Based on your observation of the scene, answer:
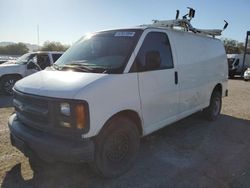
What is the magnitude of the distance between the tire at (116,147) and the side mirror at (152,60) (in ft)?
3.09

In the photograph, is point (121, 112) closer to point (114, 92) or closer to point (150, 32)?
point (114, 92)

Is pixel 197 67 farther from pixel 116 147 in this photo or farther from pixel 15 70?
pixel 15 70

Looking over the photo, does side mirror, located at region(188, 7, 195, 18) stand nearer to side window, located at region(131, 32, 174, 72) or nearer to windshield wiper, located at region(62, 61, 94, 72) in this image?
side window, located at region(131, 32, 174, 72)

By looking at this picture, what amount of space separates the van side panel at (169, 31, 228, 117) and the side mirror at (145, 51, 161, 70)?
2.49 ft

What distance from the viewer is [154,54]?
4.39m

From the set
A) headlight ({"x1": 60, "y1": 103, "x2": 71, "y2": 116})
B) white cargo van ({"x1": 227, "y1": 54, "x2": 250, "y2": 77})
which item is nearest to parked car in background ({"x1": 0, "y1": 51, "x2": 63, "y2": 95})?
headlight ({"x1": 60, "y1": 103, "x2": 71, "y2": 116})

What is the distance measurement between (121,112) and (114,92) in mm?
373

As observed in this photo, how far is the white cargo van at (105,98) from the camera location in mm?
3369

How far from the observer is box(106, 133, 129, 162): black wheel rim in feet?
12.6

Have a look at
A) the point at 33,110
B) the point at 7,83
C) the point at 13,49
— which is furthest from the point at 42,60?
the point at 13,49

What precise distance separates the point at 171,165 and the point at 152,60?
1707 mm

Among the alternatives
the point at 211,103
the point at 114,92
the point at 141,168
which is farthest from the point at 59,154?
the point at 211,103

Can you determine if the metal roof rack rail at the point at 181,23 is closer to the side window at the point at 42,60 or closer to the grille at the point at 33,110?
the grille at the point at 33,110

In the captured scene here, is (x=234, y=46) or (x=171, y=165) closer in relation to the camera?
(x=171, y=165)
